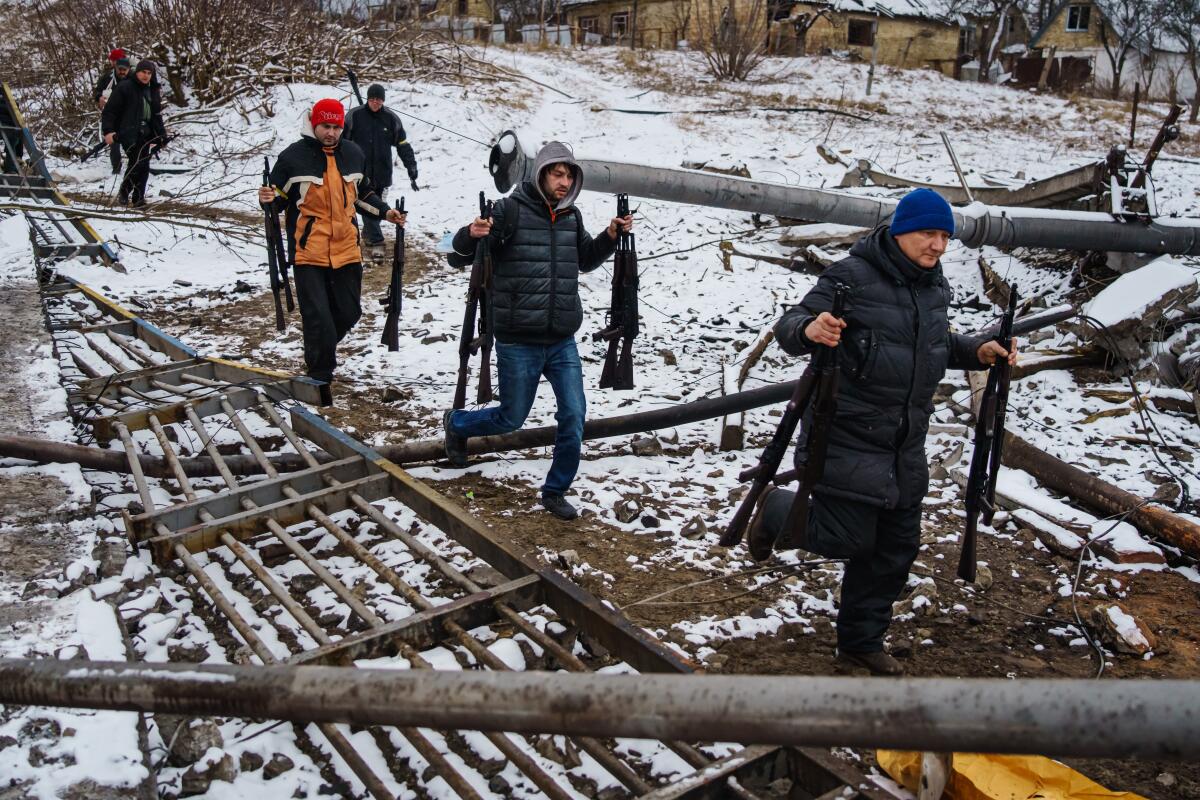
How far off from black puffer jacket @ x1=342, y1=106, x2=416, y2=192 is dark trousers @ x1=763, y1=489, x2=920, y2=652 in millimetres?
7888

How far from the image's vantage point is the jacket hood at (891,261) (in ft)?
11.4

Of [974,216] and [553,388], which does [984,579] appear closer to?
[553,388]

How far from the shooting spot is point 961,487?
18.7 feet

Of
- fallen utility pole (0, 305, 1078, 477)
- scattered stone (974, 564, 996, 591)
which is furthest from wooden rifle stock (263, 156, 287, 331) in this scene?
scattered stone (974, 564, 996, 591)

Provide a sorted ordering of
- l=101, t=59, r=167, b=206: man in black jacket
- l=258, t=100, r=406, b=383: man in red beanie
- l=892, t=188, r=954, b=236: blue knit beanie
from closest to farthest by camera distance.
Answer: l=892, t=188, r=954, b=236: blue knit beanie, l=258, t=100, r=406, b=383: man in red beanie, l=101, t=59, r=167, b=206: man in black jacket

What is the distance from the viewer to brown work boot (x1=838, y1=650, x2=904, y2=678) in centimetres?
377

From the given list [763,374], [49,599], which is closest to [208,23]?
[763,374]

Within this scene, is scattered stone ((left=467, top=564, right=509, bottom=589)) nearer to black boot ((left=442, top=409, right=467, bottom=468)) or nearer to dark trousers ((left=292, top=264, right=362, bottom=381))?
black boot ((left=442, top=409, right=467, bottom=468))

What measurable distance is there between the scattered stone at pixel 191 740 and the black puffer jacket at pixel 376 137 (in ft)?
26.4

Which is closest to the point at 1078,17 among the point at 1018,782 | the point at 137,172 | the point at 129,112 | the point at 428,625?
the point at 129,112

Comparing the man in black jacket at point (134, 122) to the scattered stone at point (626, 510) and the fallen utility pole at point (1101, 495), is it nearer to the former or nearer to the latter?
the scattered stone at point (626, 510)

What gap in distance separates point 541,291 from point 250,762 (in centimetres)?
270

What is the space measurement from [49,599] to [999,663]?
151 inches

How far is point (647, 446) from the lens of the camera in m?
6.12
